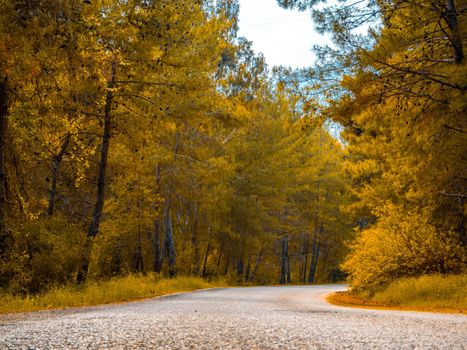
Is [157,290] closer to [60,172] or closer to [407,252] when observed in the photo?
[60,172]

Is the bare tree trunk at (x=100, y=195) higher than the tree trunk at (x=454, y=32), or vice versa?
the tree trunk at (x=454, y=32)

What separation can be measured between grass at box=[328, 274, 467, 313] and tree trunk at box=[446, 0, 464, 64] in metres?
5.69

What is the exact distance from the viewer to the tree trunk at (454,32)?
10.6 m

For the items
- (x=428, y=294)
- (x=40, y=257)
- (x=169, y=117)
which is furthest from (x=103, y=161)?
(x=428, y=294)

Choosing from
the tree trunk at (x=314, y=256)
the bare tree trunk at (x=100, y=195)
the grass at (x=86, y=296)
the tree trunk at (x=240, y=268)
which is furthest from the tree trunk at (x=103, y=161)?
the tree trunk at (x=314, y=256)

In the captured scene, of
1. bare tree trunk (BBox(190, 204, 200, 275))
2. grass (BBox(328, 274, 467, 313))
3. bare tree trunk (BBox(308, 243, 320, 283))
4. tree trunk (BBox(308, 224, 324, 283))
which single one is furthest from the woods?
bare tree trunk (BBox(308, 243, 320, 283))

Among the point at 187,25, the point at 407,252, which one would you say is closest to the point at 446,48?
the point at 407,252

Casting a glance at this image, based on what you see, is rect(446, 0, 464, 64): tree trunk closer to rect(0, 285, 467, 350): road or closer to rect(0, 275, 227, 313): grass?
rect(0, 285, 467, 350): road

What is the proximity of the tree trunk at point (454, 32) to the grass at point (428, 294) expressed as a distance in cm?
569

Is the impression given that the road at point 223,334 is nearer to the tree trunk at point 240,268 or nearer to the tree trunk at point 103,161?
the tree trunk at point 103,161

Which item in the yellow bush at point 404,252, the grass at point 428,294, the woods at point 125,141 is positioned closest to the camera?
the woods at point 125,141

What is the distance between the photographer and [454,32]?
10609 mm

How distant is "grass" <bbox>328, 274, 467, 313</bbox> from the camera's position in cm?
1208

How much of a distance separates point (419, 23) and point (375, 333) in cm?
780
